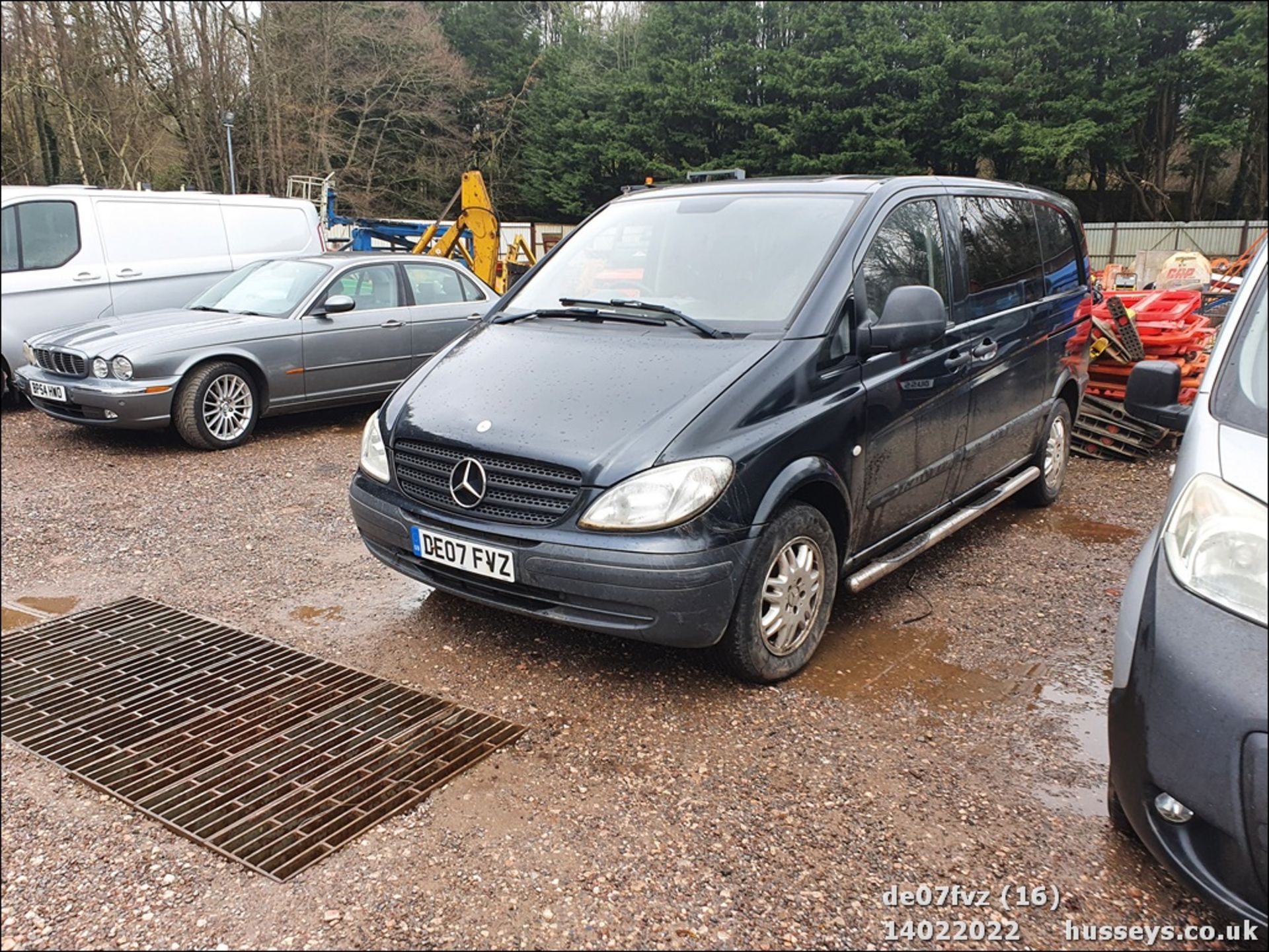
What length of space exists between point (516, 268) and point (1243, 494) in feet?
56.1

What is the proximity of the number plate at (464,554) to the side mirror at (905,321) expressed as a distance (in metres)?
1.71

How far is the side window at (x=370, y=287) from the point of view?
842cm

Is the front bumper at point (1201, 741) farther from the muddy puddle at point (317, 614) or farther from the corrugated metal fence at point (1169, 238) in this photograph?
the corrugated metal fence at point (1169, 238)

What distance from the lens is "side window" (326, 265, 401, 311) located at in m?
8.42

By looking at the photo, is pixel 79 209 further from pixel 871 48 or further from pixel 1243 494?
pixel 871 48

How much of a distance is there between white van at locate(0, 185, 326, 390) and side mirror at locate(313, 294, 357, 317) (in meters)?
1.18

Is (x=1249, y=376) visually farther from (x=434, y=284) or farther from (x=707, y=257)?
(x=434, y=284)

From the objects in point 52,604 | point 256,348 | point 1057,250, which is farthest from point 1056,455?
point 256,348

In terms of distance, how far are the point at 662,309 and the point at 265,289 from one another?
223 inches

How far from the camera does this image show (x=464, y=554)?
11.5ft

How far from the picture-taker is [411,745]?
10.5 feet

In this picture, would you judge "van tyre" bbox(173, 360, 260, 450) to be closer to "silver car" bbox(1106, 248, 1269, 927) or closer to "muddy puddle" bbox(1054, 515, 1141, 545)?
"muddy puddle" bbox(1054, 515, 1141, 545)

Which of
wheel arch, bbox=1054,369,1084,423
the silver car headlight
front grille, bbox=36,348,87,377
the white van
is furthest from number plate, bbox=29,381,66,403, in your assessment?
wheel arch, bbox=1054,369,1084,423
